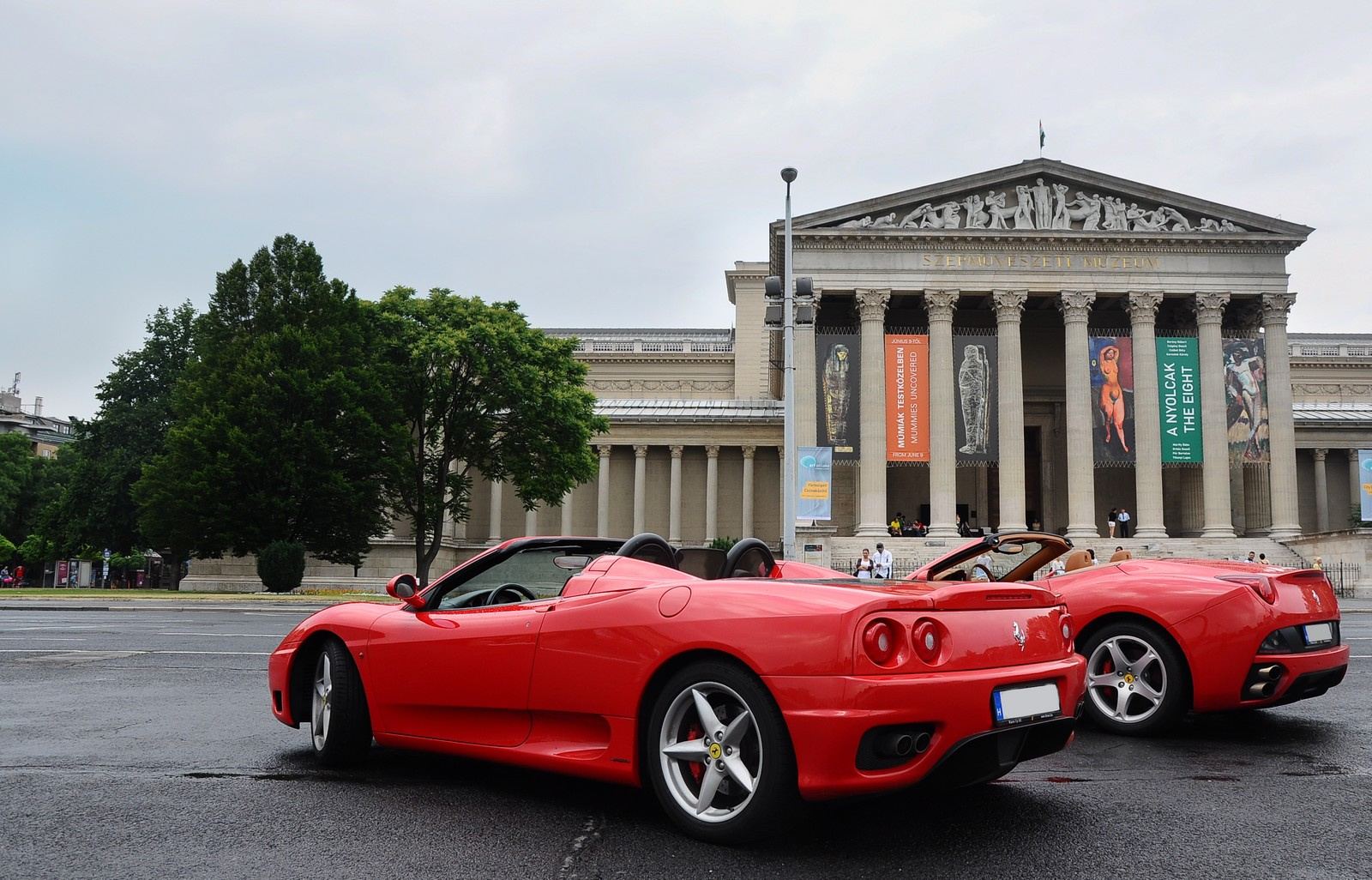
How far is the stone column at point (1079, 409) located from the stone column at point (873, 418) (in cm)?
821

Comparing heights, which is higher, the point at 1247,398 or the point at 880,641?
the point at 1247,398

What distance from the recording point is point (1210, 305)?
46.7 meters

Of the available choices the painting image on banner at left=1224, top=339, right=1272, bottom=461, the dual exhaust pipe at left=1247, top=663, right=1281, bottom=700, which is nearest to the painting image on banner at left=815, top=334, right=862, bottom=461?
the painting image on banner at left=1224, top=339, right=1272, bottom=461

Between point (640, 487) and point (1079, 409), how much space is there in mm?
22067

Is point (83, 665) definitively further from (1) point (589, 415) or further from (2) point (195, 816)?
(1) point (589, 415)

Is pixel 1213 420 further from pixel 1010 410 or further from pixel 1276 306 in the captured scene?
pixel 1010 410

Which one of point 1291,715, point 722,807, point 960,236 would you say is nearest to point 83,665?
point 722,807

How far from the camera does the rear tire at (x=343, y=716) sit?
5.91m

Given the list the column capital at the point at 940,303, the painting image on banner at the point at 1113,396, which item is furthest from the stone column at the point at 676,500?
the painting image on banner at the point at 1113,396

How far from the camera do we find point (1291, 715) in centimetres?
838

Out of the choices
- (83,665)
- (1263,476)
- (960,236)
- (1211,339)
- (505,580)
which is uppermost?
(960,236)

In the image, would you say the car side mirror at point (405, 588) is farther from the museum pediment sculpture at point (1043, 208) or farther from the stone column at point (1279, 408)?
the stone column at point (1279, 408)

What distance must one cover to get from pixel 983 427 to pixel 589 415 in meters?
17.0

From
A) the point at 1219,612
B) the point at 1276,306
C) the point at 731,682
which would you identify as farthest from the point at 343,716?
the point at 1276,306
